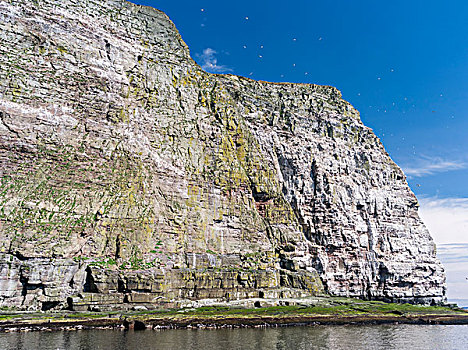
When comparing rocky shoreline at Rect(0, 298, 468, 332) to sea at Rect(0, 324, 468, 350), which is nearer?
sea at Rect(0, 324, 468, 350)

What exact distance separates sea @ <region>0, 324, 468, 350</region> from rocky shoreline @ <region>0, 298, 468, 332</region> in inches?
117

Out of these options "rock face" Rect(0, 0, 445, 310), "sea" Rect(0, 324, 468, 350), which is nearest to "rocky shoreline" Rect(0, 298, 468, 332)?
"sea" Rect(0, 324, 468, 350)

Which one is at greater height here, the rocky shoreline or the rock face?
the rock face

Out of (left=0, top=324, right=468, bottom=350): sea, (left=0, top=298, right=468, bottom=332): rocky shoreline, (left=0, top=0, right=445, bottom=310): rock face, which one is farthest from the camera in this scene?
(left=0, top=0, right=445, bottom=310): rock face

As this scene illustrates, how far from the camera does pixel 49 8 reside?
Answer: 68.6m

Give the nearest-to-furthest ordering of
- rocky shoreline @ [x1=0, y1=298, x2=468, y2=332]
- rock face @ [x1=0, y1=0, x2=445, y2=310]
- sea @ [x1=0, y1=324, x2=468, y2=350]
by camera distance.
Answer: sea @ [x1=0, y1=324, x2=468, y2=350] → rocky shoreline @ [x1=0, y1=298, x2=468, y2=332] → rock face @ [x1=0, y1=0, x2=445, y2=310]

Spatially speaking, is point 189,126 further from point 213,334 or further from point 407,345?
point 407,345

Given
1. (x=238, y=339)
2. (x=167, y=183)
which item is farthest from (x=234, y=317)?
(x=167, y=183)

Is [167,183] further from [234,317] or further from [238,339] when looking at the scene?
[238,339]

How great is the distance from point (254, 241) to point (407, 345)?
3716 centimetres

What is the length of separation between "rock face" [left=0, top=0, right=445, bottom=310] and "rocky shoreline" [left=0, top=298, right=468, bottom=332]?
4243 millimetres

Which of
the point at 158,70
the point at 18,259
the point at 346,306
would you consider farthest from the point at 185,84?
the point at 346,306

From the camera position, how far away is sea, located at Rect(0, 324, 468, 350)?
34969 millimetres

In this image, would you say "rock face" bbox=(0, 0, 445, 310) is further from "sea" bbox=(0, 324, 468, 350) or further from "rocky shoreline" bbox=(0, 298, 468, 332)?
"sea" bbox=(0, 324, 468, 350)
